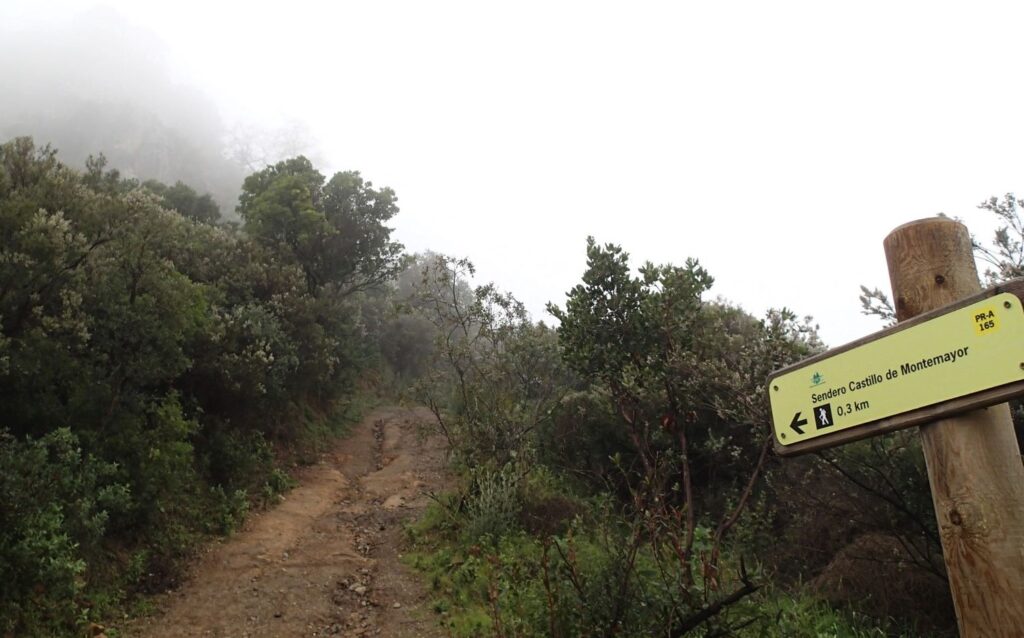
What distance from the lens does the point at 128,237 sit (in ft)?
32.7

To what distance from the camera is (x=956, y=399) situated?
175 centimetres

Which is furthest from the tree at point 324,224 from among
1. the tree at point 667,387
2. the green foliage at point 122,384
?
the tree at point 667,387

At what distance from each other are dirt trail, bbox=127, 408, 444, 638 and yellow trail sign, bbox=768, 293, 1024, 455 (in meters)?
5.74

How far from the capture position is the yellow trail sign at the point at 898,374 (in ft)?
5.50

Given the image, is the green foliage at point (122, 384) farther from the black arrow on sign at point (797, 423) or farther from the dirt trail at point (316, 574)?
the black arrow on sign at point (797, 423)

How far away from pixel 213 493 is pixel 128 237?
490cm

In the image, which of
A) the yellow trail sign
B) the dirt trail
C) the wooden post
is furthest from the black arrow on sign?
the dirt trail

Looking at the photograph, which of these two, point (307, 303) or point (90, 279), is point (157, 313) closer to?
point (90, 279)

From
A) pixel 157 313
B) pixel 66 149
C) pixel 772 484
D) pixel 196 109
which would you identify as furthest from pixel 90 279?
pixel 196 109

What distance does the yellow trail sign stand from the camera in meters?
1.68

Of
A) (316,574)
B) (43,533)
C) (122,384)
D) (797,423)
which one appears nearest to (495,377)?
A: (316,574)

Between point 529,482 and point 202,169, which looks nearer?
point 529,482

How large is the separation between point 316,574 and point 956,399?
346 inches

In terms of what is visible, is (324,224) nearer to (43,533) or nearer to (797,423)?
(43,533)
